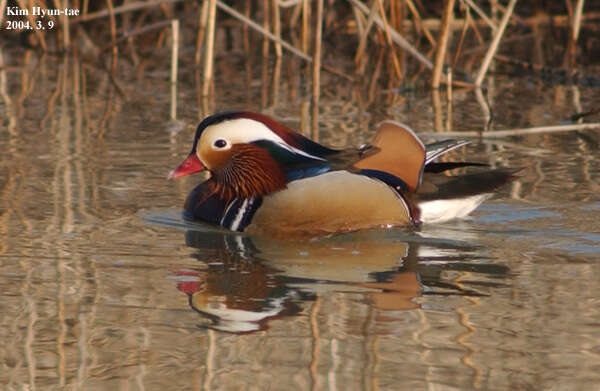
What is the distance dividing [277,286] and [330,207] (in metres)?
1.02

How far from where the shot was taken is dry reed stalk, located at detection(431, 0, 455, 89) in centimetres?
956

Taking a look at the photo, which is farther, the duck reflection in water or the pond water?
the duck reflection in water

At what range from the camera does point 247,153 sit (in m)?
6.18

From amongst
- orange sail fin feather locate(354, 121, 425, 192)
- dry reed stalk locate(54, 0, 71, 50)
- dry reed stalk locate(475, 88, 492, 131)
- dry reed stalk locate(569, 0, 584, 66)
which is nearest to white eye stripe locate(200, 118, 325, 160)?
orange sail fin feather locate(354, 121, 425, 192)

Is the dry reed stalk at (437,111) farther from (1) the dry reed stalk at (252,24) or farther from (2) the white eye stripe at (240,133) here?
(2) the white eye stripe at (240,133)

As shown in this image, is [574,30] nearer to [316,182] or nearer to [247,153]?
[247,153]

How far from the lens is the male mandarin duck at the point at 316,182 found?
19.1 ft

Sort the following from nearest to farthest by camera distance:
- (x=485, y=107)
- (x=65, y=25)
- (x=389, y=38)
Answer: (x=485, y=107) < (x=389, y=38) < (x=65, y=25)

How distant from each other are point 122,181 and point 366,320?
313 centimetres

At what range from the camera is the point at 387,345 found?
4.00 meters

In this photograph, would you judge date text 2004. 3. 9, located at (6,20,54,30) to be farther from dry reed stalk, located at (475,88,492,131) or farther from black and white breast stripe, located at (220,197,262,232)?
black and white breast stripe, located at (220,197,262,232)

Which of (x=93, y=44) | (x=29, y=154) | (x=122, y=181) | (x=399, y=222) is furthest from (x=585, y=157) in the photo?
(x=93, y=44)

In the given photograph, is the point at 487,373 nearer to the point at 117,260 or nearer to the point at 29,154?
the point at 117,260

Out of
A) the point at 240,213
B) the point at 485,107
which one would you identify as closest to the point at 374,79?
the point at 485,107
